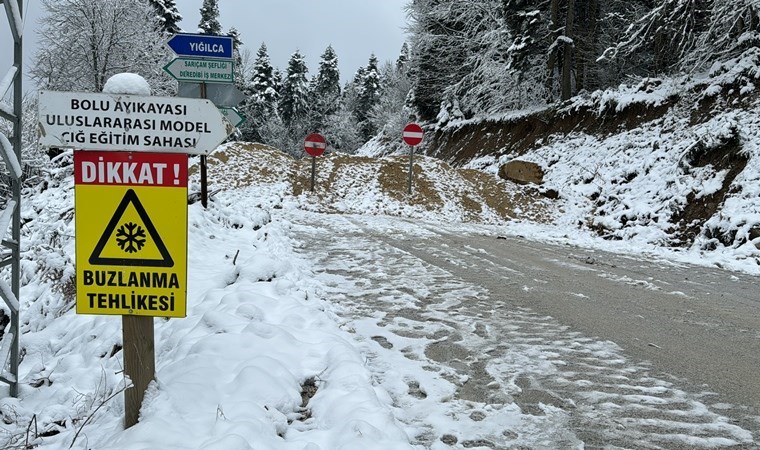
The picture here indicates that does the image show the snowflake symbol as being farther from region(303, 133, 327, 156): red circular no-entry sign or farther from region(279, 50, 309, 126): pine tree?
region(279, 50, 309, 126): pine tree

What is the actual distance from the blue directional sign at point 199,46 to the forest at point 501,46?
20.8ft

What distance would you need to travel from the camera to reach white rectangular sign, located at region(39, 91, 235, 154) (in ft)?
8.66

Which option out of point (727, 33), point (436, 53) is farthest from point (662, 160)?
point (436, 53)

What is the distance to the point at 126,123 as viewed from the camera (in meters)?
2.67

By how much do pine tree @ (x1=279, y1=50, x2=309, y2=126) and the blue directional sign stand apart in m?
50.5

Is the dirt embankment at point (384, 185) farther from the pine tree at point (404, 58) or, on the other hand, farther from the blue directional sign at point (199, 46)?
the pine tree at point (404, 58)

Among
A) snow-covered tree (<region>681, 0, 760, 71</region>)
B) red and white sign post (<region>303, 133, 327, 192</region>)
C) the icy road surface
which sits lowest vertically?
the icy road surface

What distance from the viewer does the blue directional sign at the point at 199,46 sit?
830 cm

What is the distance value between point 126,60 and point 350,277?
23.3 m

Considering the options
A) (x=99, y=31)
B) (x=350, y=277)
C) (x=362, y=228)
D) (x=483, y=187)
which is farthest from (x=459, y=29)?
(x=350, y=277)

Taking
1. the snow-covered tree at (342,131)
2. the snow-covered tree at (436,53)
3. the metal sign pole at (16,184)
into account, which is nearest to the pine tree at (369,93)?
the snow-covered tree at (342,131)

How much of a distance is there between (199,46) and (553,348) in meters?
6.75

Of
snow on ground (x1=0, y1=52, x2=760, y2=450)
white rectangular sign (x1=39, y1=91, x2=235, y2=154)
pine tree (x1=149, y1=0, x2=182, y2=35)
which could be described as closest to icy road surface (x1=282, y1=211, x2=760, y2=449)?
snow on ground (x1=0, y1=52, x2=760, y2=450)

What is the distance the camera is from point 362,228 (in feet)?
39.4
